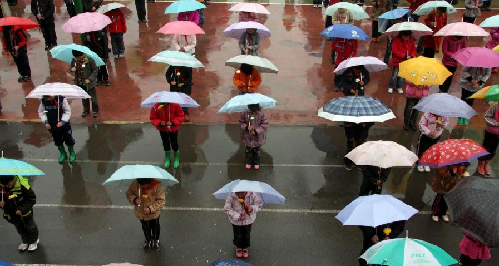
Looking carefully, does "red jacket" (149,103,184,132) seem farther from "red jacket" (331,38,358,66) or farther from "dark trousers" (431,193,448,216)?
"red jacket" (331,38,358,66)

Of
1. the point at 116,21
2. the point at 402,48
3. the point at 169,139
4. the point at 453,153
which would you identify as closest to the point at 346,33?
the point at 402,48

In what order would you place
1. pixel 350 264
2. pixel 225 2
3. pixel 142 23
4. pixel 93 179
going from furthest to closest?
pixel 225 2 → pixel 142 23 → pixel 93 179 → pixel 350 264

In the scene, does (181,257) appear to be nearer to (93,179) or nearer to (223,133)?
(93,179)

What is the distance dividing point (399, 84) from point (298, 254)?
722 centimetres

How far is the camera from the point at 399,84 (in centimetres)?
1304

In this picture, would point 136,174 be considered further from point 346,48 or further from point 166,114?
point 346,48

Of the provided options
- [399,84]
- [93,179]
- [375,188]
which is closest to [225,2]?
[399,84]

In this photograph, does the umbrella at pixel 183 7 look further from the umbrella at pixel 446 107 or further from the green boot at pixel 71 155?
the umbrella at pixel 446 107

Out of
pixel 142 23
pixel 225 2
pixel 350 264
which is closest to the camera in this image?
pixel 350 264

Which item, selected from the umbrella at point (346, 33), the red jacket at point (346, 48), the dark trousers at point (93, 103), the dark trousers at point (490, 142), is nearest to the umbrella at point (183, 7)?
the dark trousers at point (93, 103)

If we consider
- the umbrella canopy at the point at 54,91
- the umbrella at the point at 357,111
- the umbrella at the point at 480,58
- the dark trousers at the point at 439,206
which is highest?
the umbrella at the point at 480,58

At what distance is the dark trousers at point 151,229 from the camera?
7.34m

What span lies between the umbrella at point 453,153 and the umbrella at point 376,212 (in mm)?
1416

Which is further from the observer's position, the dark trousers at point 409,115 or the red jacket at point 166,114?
the dark trousers at point 409,115
